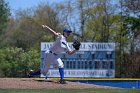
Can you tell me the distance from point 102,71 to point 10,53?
23.4 metres

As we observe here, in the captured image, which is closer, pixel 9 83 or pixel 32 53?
pixel 9 83

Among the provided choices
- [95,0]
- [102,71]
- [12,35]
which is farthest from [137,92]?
[12,35]

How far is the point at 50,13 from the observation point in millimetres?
65000

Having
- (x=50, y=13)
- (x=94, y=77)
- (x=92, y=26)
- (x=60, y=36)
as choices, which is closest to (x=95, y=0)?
(x=92, y=26)

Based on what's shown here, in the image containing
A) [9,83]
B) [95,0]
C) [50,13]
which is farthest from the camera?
[50,13]

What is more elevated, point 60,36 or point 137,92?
point 60,36

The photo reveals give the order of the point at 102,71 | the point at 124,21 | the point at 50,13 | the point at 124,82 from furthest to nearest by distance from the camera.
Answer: the point at 50,13
the point at 124,21
the point at 102,71
the point at 124,82

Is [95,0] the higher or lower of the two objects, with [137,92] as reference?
higher

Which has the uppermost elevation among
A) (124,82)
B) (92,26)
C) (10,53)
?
(92,26)

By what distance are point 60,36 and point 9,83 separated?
237 centimetres

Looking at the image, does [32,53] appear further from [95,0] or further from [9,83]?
[9,83]

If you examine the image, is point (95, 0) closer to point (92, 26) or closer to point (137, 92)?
point (92, 26)

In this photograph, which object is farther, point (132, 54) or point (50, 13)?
point (50, 13)

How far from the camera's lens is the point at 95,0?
5991cm
